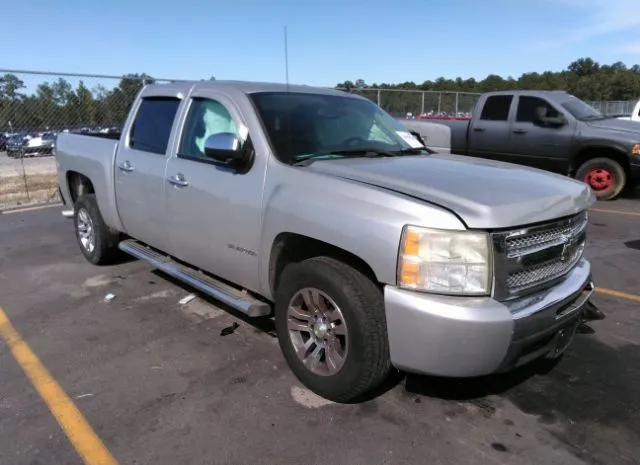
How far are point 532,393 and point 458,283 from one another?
115 centimetres

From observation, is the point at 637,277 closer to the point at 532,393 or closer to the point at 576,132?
the point at 532,393

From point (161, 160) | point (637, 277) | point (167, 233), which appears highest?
point (161, 160)

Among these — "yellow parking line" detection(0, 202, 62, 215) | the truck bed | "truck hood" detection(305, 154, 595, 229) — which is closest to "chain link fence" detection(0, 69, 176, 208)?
"yellow parking line" detection(0, 202, 62, 215)

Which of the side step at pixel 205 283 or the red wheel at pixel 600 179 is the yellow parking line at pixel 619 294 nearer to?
the side step at pixel 205 283

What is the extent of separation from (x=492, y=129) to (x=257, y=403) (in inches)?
363

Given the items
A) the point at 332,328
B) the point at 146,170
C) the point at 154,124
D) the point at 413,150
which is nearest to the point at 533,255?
the point at 332,328

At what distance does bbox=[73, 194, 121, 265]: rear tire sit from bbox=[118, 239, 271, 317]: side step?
0.49 metres

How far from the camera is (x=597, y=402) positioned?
314cm

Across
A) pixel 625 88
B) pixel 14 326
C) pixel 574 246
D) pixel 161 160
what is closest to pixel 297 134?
pixel 161 160

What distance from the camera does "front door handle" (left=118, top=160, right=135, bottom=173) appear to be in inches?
186

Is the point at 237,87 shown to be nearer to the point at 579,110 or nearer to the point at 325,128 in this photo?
the point at 325,128

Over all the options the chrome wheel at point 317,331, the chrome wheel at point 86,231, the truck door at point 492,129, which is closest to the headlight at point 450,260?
the chrome wheel at point 317,331

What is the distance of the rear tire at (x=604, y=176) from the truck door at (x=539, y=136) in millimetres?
374

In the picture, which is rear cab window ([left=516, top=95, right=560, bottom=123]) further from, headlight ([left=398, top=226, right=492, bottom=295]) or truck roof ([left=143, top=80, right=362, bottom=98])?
headlight ([left=398, top=226, right=492, bottom=295])
